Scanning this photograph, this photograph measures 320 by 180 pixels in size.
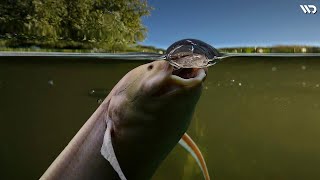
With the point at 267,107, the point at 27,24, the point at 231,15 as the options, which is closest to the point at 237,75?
the point at 267,107

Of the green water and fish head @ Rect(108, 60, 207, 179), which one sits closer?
fish head @ Rect(108, 60, 207, 179)

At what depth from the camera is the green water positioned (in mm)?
16094

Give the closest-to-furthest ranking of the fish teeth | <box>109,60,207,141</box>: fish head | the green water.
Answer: the fish teeth, <box>109,60,207,141</box>: fish head, the green water

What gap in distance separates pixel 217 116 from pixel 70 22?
13.5 metres

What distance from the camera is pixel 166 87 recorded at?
10.9 ft

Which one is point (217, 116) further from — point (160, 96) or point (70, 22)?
point (160, 96)

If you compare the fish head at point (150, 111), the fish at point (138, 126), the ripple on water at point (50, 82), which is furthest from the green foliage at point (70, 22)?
the ripple on water at point (50, 82)

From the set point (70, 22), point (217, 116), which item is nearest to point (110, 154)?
point (70, 22)

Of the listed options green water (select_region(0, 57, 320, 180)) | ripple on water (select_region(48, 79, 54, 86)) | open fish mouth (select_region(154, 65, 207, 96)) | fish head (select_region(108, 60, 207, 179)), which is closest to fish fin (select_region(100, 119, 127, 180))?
fish head (select_region(108, 60, 207, 179))

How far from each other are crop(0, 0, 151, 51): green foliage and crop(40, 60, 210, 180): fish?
13.3 ft

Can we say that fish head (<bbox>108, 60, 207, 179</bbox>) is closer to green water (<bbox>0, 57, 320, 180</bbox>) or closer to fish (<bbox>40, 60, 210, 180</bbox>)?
fish (<bbox>40, 60, 210, 180</bbox>)

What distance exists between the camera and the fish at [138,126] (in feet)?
10.9

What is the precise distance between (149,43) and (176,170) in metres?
14.3

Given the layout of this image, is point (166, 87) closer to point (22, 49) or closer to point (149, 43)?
point (149, 43)
